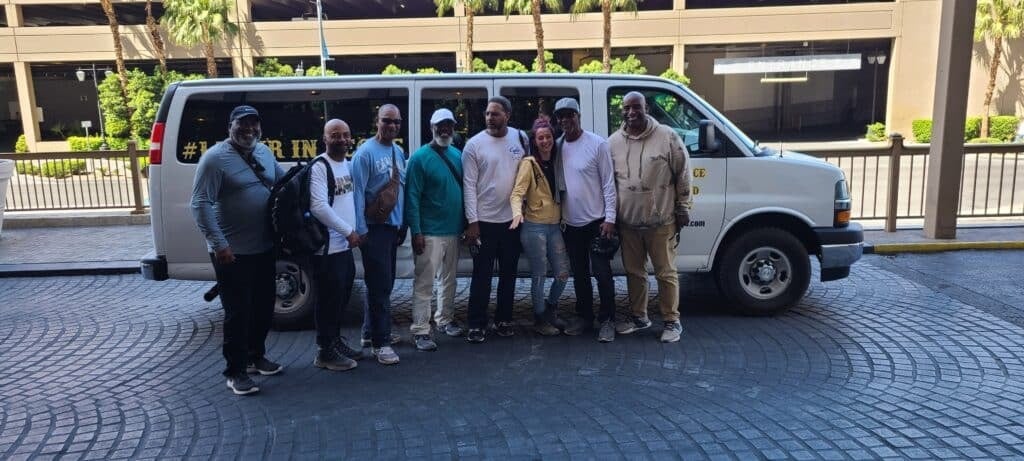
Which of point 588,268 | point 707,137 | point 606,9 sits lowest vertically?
point 588,268

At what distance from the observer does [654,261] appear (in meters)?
6.00

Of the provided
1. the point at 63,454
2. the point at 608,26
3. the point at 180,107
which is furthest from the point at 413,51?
the point at 63,454

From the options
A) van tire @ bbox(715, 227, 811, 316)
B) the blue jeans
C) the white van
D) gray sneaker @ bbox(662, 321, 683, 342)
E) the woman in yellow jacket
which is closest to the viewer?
the woman in yellow jacket

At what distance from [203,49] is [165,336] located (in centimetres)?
3350

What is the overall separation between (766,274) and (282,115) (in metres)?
4.44

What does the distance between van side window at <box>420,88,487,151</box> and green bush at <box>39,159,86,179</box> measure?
9679 mm

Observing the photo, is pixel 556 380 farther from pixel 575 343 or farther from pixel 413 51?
pixel 413 51

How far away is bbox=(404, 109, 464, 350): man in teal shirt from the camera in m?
5.54

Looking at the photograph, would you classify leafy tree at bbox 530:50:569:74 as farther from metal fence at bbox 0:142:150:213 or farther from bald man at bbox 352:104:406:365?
bald man at bbox 352:104:406:365

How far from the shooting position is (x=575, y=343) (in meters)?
5.96

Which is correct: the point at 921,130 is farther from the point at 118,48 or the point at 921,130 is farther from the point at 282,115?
the point at 118,48

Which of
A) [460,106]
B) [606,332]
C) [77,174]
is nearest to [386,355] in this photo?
[606,332]

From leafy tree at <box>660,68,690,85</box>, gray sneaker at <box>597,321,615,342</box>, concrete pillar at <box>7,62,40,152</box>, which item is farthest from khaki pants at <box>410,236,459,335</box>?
concrete pillar at <box>7,62,40,152</box>

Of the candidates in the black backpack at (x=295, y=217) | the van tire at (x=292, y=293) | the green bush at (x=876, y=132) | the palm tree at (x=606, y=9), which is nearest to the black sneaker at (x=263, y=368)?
the black backpack at (x=295, y=217)
